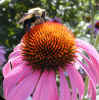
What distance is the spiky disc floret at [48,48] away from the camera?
0.85 meters

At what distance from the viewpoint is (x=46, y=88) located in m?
0.74

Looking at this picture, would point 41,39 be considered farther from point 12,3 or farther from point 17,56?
point 12,3

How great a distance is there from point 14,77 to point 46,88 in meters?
0.15

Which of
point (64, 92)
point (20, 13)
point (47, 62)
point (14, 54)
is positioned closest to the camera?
point (64, 92)

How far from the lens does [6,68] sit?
93 cm

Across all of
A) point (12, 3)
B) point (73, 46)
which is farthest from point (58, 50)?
point (12, 3)

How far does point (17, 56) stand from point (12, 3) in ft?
2.89

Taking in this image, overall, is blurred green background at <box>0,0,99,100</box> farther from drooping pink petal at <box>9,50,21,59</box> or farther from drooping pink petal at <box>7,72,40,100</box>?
drooping pink petal at <box>7,72,40,100</box>

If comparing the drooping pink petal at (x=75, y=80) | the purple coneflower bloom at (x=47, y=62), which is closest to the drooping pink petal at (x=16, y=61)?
the purple coneflower bloom at (x=47, y=62)

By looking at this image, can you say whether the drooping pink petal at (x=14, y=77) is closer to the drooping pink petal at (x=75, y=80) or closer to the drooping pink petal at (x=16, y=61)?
the drooping pink petal at (x=16, y=61)

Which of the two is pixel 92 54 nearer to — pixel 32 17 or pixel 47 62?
pixel 47 62

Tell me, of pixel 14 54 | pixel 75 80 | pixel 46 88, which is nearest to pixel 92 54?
pixel 75 80

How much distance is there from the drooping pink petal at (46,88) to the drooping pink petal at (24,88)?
0.03 metres

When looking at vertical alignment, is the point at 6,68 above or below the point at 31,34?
below
